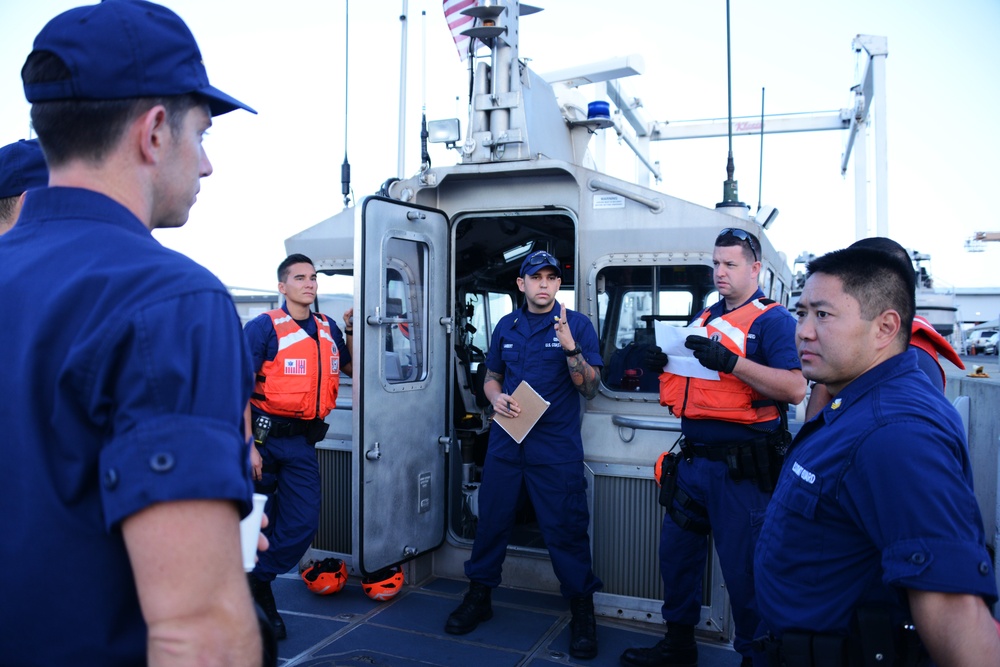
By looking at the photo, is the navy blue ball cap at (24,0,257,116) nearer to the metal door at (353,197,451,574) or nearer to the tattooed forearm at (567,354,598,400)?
the metal door at (353,197,451,574)

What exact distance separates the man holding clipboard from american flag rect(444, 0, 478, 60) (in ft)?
5.75

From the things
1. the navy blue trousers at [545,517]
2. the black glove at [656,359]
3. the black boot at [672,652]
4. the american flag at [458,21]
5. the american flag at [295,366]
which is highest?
the american flag at [458,21]

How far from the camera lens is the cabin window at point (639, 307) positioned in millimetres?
4148

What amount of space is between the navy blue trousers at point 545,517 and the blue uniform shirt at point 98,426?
3038 millimetres

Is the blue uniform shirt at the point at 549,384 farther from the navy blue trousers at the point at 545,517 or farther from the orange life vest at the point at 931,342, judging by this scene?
the orange life vest at the point at 931,342

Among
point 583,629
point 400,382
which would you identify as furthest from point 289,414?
point 583,629

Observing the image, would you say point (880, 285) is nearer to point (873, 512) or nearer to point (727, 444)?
point (873, 512)

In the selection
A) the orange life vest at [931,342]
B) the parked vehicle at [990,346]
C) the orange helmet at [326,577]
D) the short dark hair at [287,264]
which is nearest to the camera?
the orange life vest at [931,342]

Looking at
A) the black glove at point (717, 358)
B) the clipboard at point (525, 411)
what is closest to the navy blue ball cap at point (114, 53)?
the black glove at point (717, 358)

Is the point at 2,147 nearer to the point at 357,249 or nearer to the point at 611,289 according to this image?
the point at 357,249

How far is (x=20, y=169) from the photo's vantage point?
1798 millimetres

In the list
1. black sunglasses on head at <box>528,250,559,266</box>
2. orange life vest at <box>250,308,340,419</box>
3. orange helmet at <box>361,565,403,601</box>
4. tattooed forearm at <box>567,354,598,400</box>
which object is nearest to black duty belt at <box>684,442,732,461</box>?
tattooed forearm at <box>567,354,598,400</box>

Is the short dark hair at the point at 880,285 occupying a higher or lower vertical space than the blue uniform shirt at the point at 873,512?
higher

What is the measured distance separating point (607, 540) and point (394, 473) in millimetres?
1271
